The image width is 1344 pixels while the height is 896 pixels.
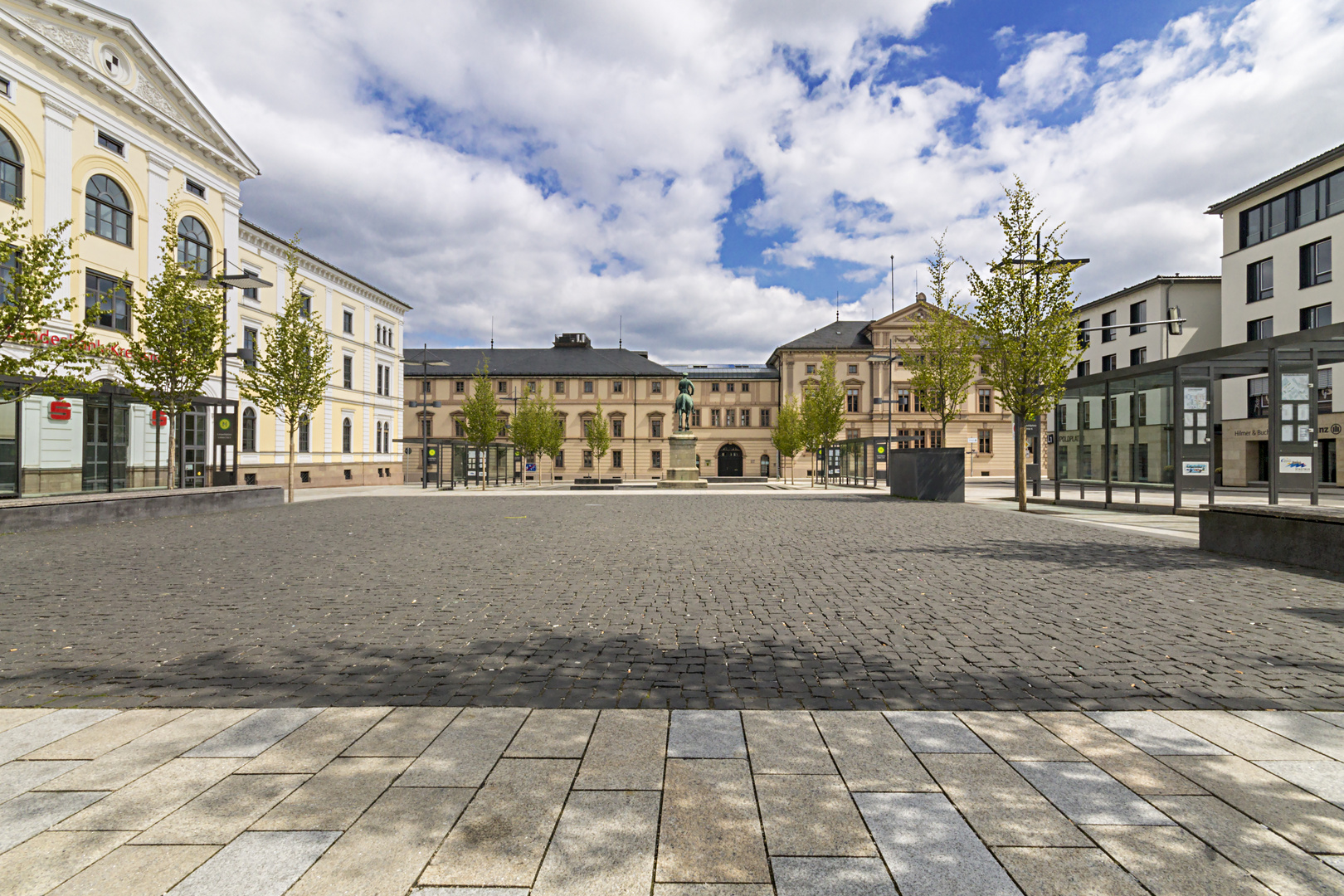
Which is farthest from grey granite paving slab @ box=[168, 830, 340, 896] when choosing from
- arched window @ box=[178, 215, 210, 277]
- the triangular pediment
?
arched window @ box=[178, 215, 210, 277]

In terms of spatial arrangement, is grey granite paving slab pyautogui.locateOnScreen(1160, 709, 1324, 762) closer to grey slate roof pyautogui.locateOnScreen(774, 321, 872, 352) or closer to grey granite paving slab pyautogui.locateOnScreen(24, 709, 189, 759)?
grey granite paving slab pyautogui.locateOnScreen(24, 709, 189, 759)

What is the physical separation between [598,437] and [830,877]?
57.3 meters

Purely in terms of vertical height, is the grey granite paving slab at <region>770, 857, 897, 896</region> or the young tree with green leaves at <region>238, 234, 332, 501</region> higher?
the young tree with green leaves at <region>238, 234, 332, 501</region>

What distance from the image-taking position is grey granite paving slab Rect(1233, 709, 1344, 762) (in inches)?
135

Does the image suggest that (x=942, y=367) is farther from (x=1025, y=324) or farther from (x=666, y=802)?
(x=666, y=802)

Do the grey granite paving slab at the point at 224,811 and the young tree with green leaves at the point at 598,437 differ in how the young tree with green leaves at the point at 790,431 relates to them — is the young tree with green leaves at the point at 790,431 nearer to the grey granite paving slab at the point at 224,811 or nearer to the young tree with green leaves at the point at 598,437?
the young tree with green leaves at the point at 598,437

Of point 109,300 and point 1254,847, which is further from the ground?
point 109,300

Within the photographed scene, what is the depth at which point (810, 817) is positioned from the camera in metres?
2.74

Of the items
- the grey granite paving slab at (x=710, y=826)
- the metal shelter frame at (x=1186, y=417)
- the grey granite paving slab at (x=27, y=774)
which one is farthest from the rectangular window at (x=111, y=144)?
the metal shelter frame at (x=1186, y=417)

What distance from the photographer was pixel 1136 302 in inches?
1908

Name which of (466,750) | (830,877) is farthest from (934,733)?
(466,750)

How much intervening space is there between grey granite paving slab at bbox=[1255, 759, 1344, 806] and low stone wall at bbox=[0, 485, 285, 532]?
1927 cm

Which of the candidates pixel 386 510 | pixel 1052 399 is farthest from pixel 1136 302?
pixel 386 510

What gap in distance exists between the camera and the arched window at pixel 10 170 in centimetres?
2047
